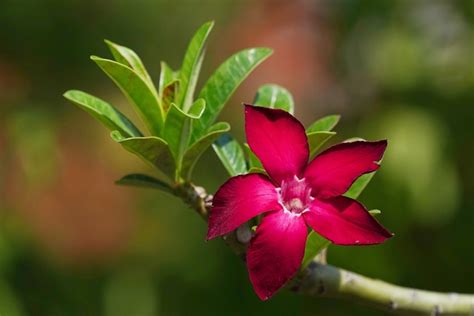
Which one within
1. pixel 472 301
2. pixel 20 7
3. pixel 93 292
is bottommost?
pixel 93 292

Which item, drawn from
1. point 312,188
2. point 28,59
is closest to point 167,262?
point 28,59

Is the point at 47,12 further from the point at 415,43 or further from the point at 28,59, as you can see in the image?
the point at 415,43

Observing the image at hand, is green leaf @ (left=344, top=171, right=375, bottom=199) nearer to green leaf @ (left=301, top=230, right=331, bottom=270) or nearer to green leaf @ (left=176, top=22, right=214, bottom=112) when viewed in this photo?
green leaf @ (left=301, top=230, right=331, bottom=270)

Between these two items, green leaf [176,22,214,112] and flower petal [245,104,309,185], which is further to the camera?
green leaf [176,22,214,112]

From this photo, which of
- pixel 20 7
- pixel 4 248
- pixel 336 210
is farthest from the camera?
pixel 20 7

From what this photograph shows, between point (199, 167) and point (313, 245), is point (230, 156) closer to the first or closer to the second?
point (313, 245)

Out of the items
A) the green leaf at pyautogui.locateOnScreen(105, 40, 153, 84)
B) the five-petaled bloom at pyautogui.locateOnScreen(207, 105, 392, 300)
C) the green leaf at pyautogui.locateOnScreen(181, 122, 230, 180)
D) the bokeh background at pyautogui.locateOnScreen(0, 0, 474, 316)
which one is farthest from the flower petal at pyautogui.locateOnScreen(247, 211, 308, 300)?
the bokeh background at pyautogui.locateOnScreen(0, 0, 474, 316)

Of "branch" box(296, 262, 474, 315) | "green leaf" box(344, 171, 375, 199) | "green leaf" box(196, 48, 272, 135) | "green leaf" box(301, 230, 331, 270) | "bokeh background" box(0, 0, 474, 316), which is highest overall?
"green leaf" box(196, 48, 272, 135)
